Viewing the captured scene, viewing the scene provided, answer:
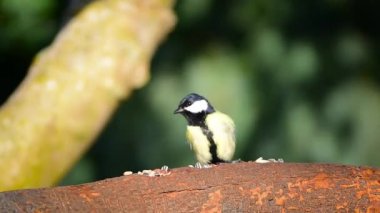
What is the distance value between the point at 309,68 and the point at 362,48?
241 millimetres

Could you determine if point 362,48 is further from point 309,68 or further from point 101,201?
point 101,201

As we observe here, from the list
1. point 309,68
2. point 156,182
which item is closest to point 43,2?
point 309,68

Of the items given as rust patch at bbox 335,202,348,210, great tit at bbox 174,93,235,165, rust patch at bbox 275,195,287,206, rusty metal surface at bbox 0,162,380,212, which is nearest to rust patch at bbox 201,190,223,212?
rusty metal surface at bbox 0,162,380,212

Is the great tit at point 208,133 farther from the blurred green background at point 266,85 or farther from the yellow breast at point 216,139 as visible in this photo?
the blurred green background at point 266,85

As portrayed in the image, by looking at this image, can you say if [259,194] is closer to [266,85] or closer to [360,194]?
[360,194]

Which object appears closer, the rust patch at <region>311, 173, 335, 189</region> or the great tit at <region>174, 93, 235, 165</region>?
the rust patch at <region>311, 173, 335, 189</region>

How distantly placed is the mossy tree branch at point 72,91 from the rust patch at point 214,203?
125cm

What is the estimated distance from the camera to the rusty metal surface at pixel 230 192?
1487 millimetres

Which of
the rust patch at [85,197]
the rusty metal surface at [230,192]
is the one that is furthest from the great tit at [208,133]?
the rust patch at [85,197]

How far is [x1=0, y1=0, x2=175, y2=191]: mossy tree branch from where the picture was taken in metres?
2.77

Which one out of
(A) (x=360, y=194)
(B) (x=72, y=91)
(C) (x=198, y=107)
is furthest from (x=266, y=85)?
(A) (x=360, y=194)

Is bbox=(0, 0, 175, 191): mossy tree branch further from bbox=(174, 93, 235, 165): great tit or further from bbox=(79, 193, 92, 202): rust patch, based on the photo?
bbox=(79, 193, 92, 202): rust patch

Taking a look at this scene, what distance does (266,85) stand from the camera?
13.5 feet

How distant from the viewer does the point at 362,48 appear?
410 cm
